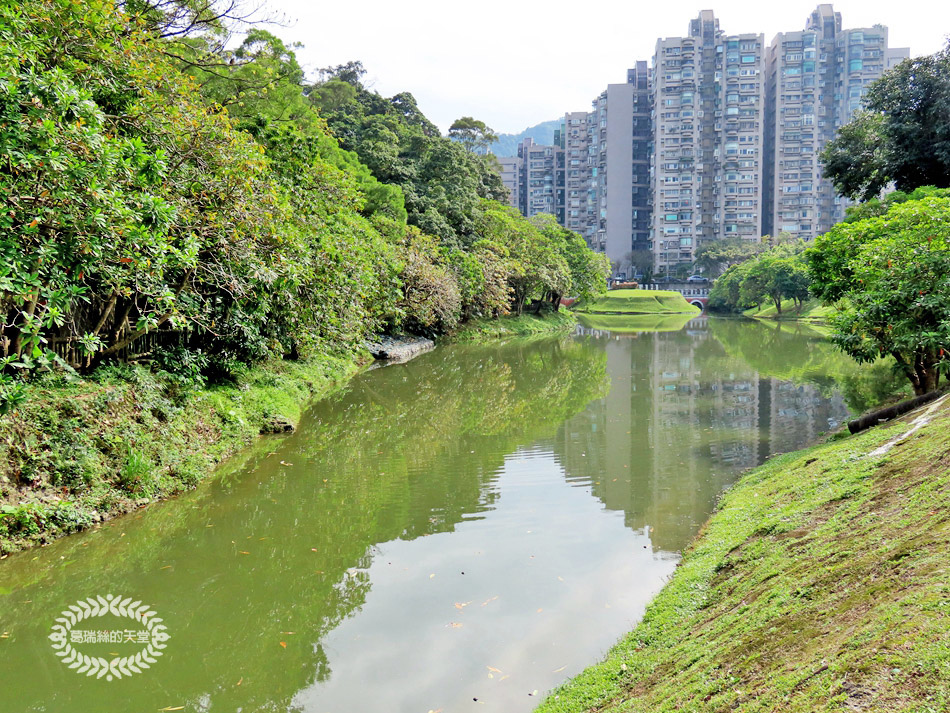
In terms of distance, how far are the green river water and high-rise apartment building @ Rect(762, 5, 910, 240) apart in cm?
8380

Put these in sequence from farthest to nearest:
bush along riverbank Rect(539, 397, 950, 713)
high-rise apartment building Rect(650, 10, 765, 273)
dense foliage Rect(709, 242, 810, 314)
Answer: high-rise apartment building Rect(650, 10, 765, 273), dense foliage Rect(709, 242, 810, 314), bush along riverbank Rect(539, 397, 950, 713)

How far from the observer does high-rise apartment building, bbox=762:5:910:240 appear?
85.9 meters

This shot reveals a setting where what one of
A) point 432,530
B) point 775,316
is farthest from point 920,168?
point 775,316

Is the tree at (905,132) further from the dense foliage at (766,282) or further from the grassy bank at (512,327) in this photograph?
the dense foliage at (766,282)

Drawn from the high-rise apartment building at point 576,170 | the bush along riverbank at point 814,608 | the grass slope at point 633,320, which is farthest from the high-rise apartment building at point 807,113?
the bush along riverbank at point 814,608

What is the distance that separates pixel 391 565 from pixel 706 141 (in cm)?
9368

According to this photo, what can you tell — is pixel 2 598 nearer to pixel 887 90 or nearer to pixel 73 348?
pixel 73 348

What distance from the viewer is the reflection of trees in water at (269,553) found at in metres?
4.37

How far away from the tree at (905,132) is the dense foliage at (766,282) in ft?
66.6

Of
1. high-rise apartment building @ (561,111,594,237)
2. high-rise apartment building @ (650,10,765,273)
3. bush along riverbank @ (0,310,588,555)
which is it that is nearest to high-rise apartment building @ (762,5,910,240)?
high-rise apartment building @ (650,10,765,273)

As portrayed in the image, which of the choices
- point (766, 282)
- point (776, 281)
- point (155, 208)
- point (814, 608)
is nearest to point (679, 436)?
point (814, 608)

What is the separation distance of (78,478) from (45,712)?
10.4 ft

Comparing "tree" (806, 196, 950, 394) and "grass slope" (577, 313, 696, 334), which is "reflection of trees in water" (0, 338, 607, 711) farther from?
"grass slope" (577, 313, 696, 334)

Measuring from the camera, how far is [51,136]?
562 cm
